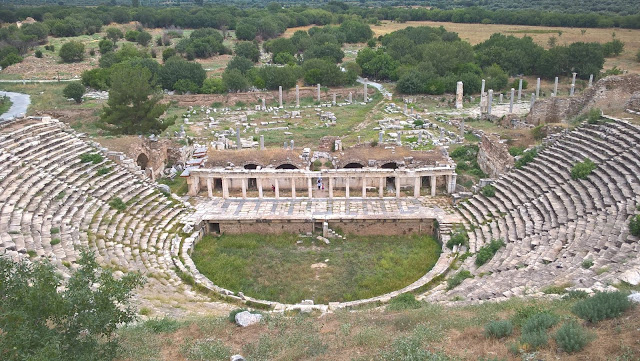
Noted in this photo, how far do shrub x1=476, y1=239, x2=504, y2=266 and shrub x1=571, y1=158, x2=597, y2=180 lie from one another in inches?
172

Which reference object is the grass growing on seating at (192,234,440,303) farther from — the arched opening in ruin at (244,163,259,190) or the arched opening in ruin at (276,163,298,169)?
the arched opening in ruin at (276,163,298,169)

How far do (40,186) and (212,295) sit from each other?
27.0 feet

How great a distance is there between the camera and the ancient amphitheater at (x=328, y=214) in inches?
643

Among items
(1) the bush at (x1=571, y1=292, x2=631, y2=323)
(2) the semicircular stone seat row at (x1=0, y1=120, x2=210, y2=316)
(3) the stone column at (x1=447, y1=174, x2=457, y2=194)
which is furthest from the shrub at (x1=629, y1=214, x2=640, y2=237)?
(2) the semicircular stone seat row at (x1=0, y1=120, x2=210, y2=316)

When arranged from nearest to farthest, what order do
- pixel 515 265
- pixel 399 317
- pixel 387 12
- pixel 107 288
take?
pixel 107 288, pixel 399 317, pixel 515 265, pixel 387 12

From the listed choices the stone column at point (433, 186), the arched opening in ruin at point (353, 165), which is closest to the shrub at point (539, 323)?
the stone column at point (433, 186)

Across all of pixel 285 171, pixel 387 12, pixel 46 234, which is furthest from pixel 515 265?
pixel 387 12

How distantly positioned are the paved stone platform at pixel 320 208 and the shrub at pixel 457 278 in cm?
549

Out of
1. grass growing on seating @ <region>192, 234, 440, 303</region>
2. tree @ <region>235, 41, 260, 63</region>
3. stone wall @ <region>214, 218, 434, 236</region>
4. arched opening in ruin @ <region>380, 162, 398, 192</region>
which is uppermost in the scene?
tree @ <region>235, 41, 260, 63</region>

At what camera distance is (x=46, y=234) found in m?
18.0

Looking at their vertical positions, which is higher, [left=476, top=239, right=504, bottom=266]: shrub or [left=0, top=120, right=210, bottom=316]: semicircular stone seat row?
[left=0, top=120, right=210, bottom=316]: semicircular stone seat row

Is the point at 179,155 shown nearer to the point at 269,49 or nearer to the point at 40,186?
the point at 40,186

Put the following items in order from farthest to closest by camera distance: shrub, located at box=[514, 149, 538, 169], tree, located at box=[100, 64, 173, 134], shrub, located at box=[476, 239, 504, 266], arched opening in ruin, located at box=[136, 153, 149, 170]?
tree, located at box=[100, 64, 173, 134] → arched opening in ruin, located at box=[136, 153, 149, 170] → shrub, located at box=[514, 149, 538, 169] → shrub, located at box=[476, 239, 504, 266]

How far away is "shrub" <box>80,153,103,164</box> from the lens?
963 inches
